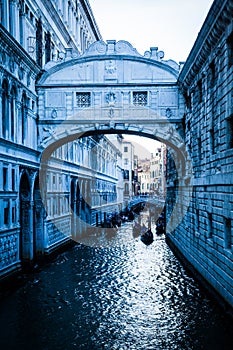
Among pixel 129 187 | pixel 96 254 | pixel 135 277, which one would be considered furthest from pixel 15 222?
pixel 129 187

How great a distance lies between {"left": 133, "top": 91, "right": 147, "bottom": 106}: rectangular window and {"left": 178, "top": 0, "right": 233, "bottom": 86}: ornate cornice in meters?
2.21

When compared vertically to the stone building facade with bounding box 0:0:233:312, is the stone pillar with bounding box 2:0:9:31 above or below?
above

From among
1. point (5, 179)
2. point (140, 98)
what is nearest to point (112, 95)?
point (140, 98)

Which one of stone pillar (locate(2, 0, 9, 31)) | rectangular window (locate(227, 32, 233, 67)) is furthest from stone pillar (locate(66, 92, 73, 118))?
rectangular window (locate(227, 32, 233, 67))

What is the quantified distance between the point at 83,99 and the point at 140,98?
6.87ft

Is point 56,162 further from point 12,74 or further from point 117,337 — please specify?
point 117,337

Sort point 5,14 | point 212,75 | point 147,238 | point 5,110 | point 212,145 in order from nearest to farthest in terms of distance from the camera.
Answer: point 212,75 → point 212,145 → point 5,110 → point 5,14 → point 147,238

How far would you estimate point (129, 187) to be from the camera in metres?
66.3

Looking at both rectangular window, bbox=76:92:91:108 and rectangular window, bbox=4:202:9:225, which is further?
rectangular window, bbox=76:92:91:108

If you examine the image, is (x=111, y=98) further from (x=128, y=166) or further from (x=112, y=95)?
(x=128, y=166)

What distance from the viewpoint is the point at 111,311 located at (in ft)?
33.1

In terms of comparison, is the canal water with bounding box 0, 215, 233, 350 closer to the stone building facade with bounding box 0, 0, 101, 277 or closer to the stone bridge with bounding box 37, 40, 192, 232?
the stone building facade with bounding box 0, 0, 101, 277

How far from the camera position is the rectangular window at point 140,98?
15844mm

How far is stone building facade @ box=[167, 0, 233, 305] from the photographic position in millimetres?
9453
